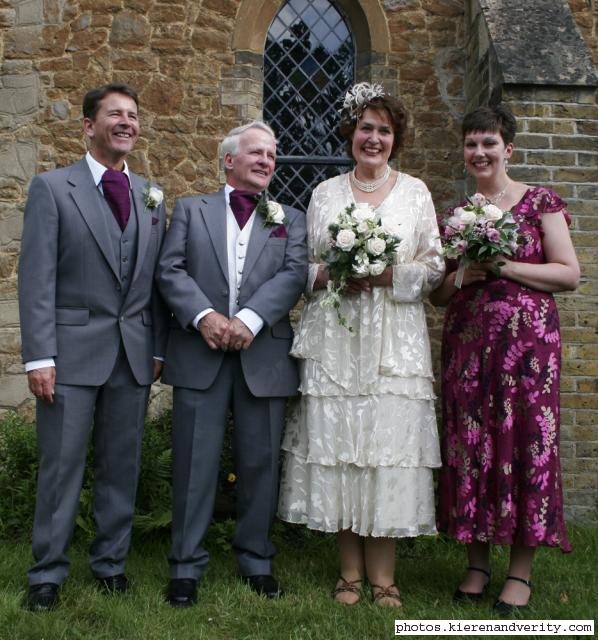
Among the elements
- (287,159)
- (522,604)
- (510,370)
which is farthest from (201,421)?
(287,159)

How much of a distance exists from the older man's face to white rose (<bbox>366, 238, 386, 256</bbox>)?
75 centimetres

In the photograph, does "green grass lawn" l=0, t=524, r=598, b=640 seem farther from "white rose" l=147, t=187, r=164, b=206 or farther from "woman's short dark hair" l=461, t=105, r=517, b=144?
"woman's short dark hair" l=461, t=105, r=517, b=144

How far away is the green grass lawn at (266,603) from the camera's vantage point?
10.9ft

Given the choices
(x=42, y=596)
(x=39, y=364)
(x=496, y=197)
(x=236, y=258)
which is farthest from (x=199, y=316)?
(x=496, y=197)

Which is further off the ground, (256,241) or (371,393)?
(256,241)

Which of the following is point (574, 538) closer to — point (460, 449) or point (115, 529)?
point (460, 449)

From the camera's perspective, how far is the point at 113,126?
3.65 m

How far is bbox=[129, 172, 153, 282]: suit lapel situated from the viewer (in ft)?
12.2

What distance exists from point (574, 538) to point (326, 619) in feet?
8.36

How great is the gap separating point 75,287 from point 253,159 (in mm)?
1095

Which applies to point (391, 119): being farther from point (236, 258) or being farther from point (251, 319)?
point (251, 319)

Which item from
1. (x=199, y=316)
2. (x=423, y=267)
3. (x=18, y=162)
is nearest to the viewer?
(x=199, y=316)

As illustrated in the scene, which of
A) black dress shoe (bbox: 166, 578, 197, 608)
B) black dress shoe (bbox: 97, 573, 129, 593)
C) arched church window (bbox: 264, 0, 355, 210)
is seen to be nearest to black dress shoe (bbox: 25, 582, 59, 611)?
black dress shoe (bbox: 97, 573, 129, 593)

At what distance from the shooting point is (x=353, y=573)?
151 inches
